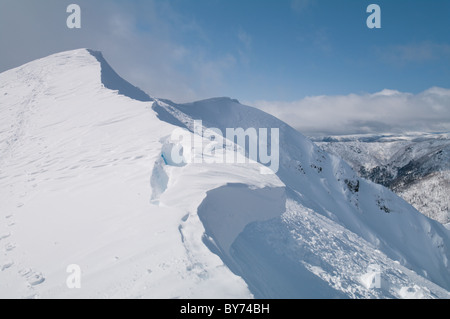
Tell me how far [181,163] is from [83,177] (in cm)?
257

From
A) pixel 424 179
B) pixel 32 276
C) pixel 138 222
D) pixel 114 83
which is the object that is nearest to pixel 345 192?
pixel 114 83

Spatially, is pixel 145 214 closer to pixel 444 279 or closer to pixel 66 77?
pixel 66 77

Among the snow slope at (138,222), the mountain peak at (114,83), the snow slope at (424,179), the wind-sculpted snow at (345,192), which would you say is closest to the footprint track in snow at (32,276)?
the snow slope at (138,222)

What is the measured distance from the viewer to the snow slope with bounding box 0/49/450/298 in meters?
2.73

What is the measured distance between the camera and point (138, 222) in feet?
12.0

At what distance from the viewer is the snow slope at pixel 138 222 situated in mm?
2734

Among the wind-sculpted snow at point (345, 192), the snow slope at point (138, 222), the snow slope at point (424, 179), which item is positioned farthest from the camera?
the snow slope at point (424, 179)

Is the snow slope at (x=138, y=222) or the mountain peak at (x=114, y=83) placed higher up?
the mountain peak at (x=114, y=83)

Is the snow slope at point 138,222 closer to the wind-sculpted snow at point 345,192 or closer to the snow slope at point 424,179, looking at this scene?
the wind-sculpted snow at point 345,192

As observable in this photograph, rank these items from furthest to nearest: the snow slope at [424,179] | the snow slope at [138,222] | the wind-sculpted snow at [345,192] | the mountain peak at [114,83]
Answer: the snow slope at [424,179]
the wind-sculpted snow at [345,192]
the mountain peak at [114,83]
the snow slope at [138,222]

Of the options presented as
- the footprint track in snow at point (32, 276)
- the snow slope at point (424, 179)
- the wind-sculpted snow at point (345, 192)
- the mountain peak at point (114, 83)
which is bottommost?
the snow slope at point (424, 179)

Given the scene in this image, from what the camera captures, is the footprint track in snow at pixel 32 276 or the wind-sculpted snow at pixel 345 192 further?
the wind-sculpted snow at pixel 345 192

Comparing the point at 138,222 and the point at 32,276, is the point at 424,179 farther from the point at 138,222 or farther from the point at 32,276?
the point at 32,276
